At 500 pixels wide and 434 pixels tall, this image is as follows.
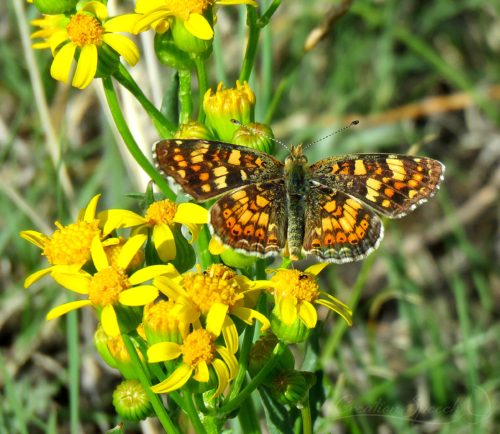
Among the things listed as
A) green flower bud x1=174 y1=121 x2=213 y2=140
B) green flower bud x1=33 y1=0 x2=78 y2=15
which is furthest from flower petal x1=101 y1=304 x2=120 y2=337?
green flower bud x1=33 y1=0 x2=78 y2=15

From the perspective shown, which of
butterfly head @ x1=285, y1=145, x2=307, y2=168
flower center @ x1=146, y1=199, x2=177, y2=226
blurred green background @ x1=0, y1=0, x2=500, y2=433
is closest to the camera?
flower center @ x1=146, y1=199, x2=177, y2=226

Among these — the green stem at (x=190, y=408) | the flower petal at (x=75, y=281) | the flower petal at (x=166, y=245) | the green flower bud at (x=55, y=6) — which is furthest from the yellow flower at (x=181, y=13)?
the green stem at (x=190, y=408)

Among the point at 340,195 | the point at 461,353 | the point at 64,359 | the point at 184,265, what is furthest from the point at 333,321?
the point at 184,265

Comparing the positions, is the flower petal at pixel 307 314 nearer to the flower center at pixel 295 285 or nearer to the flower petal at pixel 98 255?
the flower center at pixel 295 285

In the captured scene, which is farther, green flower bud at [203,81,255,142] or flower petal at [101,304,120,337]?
green flower bud at [203,81,255,142]

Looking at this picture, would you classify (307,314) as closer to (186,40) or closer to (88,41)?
(186,40)

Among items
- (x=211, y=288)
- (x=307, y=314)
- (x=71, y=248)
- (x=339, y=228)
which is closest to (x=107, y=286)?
(x=71, y=248)

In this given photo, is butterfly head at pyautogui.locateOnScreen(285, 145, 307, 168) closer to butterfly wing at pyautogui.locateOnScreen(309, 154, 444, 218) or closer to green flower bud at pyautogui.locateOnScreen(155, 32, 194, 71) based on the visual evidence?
butterfly wing at pyautogui.locateOnScreen(309, 154, 444, 218)
